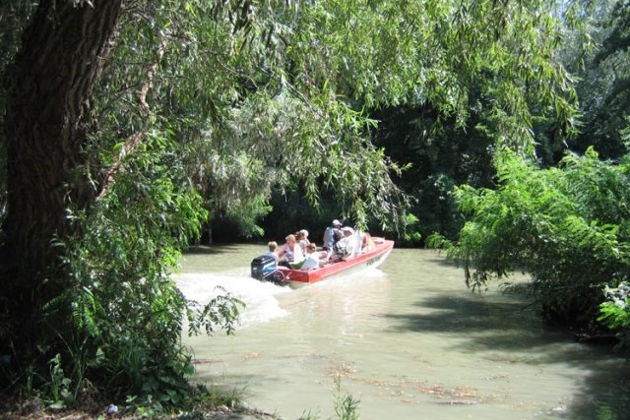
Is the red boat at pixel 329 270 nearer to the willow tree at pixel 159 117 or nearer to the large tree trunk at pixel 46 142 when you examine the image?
→ the willow tree at pixel 159 117

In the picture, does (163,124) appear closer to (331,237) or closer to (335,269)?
(335,269)

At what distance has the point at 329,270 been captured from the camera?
60.4ft

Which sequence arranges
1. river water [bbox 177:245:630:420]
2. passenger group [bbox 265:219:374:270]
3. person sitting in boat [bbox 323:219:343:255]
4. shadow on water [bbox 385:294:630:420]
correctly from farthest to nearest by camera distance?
person sitting in boat [bbox 323:219:343:255]
passenger group [bbox 265:219:374:270]
shadow on water [bbox 385:294:630:420]
river water [bbox 177:245:630:420]

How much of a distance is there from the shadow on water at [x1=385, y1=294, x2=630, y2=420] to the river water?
2 cm

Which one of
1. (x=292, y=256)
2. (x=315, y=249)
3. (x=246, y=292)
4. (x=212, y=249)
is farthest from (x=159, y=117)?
(x=212, y=249)

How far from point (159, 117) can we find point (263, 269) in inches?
415

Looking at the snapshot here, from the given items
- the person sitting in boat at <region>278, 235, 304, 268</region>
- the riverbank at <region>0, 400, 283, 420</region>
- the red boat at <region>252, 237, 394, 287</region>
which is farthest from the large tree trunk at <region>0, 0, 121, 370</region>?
the person sitting in boat at <region>278, 235, 304, 268</region>

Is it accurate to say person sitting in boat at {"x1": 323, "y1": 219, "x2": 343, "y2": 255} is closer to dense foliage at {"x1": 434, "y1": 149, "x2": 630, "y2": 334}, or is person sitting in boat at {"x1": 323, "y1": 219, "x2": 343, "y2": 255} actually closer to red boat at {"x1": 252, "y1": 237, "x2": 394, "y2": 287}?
red boat at {"x1": 252, "y1": 237, "x2": 394, "y2": 287}

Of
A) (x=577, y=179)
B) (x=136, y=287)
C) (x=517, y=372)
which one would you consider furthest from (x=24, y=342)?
(x=577, y=179)

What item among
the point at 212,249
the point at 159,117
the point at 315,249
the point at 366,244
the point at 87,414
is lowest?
the point at 87,414

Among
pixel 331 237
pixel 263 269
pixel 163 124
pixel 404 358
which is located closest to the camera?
pixel 163 124

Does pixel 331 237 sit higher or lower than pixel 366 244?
higher

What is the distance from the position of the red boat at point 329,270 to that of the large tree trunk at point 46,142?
11.4 m

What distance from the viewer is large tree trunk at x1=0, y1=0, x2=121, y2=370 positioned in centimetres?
553
